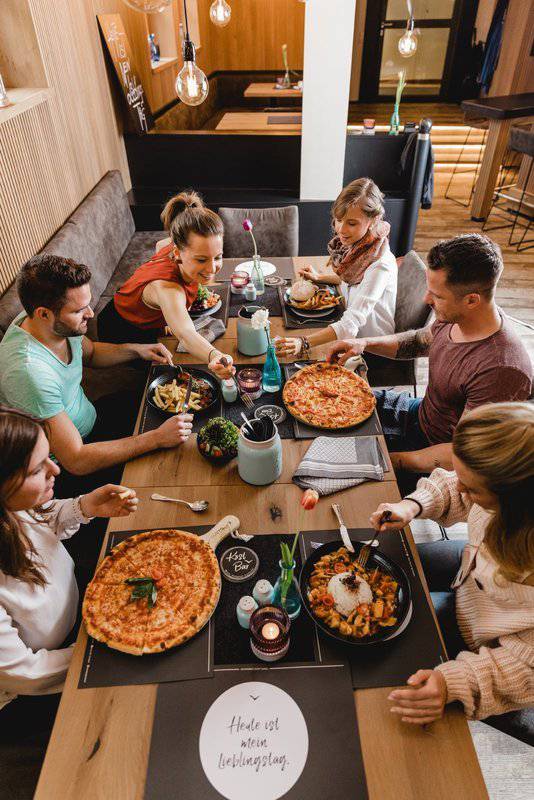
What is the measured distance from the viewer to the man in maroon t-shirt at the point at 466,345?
1.61 m

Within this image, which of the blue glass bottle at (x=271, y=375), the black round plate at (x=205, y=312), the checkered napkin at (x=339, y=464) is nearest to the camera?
the checkered napkin at (x=339, y=464)

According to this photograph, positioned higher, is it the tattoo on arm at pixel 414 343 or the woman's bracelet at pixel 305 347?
the woman's bracelet at pixel 305 347

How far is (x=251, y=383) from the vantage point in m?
1.79

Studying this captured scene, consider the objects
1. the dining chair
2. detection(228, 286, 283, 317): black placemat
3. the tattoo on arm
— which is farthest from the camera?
the dining chair

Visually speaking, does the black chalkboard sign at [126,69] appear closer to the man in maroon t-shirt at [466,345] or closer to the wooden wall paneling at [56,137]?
the wooden wall paneling at [56,137]

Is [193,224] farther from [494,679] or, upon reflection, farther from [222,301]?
[494,679]

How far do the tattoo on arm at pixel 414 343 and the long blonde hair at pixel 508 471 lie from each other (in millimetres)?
1162

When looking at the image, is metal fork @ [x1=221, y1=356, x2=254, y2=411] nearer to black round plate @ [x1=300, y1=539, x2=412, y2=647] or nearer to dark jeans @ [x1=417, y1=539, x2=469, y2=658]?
black round plate @ [x1=300, y1=539, x2=412, y2=647]

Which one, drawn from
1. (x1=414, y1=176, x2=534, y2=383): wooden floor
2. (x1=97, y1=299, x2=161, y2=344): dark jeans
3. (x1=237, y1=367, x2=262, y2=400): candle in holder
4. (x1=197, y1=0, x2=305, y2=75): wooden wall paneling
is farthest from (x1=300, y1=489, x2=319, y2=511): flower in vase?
(x1=197, y1=0, x2=305, y2=75): wooden wall paneling

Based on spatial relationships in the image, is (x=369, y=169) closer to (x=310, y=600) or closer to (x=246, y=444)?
(x=246, y=444)

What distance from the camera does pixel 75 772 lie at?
92 centimetres

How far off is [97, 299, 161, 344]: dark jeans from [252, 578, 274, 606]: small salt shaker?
1.45 meters

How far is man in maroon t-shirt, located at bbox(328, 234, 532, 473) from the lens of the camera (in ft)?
5.29

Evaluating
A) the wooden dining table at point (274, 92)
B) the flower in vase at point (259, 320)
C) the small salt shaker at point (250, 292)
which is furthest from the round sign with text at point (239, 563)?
the wooden dining table at point (274, 92)
